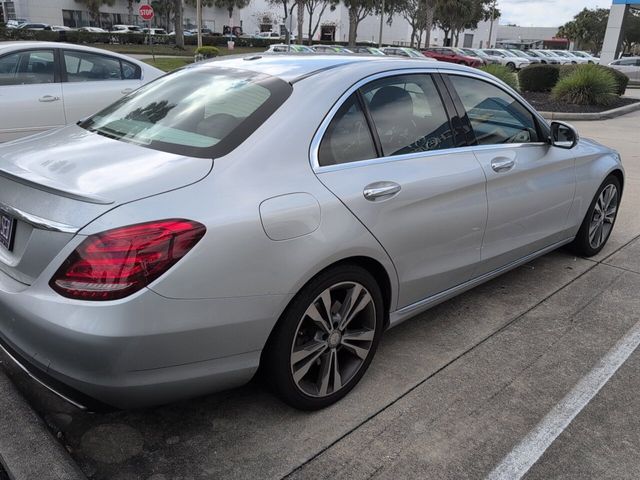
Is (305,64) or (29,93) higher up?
(305,64)

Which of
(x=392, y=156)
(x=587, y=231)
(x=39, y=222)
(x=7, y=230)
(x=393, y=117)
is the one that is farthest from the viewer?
(x=587, y=231)

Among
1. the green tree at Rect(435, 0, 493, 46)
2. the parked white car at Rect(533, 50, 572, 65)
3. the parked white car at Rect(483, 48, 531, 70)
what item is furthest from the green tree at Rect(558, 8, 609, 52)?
the parked white car at Rect(483, 48, 531, 70)

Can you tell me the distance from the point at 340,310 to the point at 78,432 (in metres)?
1.32

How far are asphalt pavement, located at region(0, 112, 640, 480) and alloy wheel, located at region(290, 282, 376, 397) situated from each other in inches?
6.4

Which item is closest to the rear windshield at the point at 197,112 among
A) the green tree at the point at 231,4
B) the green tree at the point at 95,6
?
the green tree at the point at 95,6

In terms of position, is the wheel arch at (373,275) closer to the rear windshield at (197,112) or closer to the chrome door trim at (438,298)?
the chrome door trim at (438,298)

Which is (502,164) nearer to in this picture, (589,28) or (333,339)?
(333,339)

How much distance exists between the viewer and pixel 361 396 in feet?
9.61

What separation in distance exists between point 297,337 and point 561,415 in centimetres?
139

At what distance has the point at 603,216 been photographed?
194 inches

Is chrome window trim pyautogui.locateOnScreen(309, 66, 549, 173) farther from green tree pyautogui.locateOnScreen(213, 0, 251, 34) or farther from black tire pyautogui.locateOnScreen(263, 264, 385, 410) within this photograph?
green tree pyautogui.locateOnScreen(213, 0, 251, 34)

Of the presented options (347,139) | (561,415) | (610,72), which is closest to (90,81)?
(347,139)

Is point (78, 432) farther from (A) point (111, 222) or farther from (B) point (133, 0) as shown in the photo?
(B) point (133, 0)

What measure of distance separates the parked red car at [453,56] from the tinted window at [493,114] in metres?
33.5
